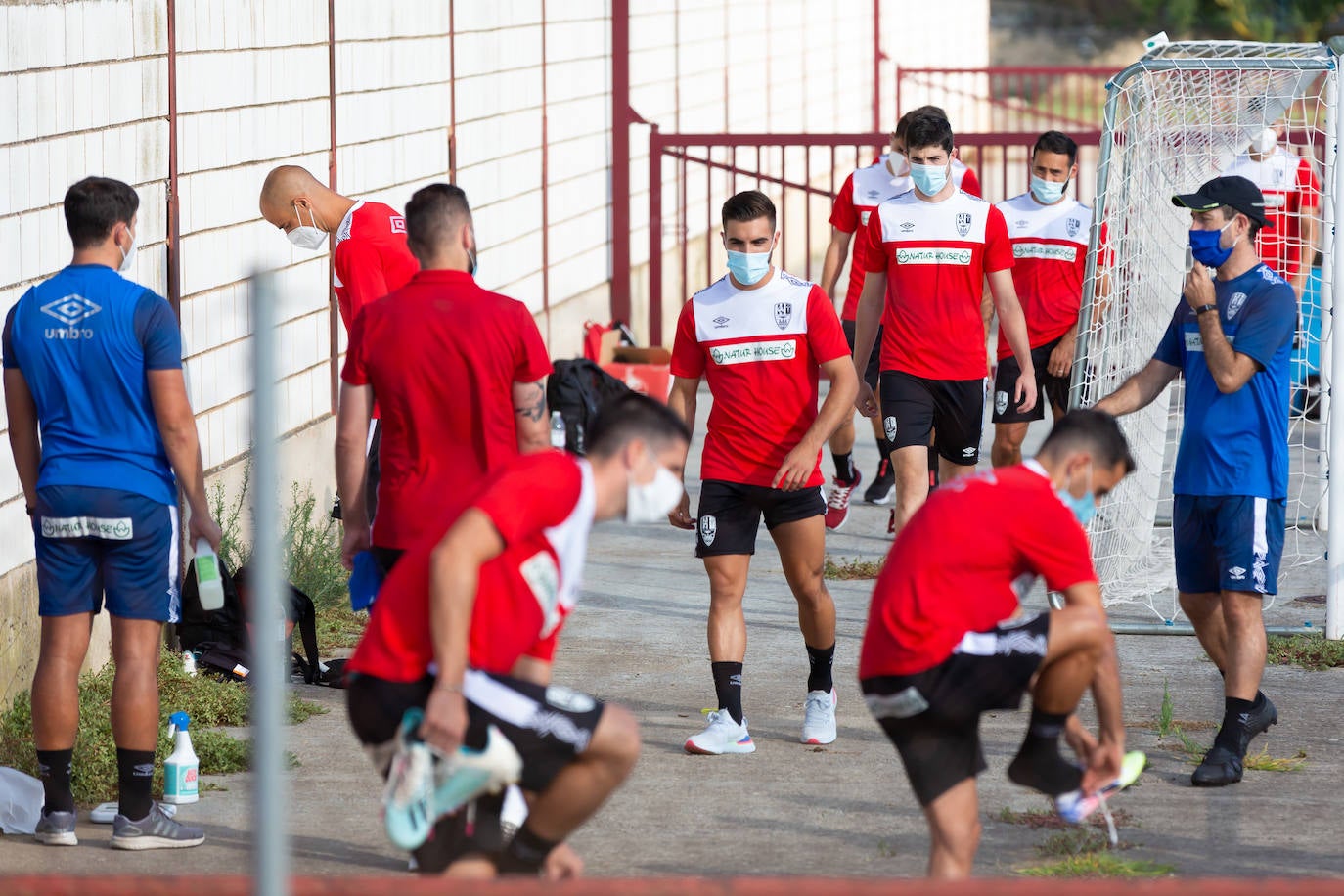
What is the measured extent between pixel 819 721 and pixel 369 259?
2364mm

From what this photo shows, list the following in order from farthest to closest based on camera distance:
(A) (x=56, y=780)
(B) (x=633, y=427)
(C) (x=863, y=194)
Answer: (C) (x=863, y=194) → (A) (x=56, y=780) → (B) (x=633, y=427)

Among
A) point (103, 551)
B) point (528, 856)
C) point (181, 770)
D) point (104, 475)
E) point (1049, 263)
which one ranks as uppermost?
point (1049, 263)

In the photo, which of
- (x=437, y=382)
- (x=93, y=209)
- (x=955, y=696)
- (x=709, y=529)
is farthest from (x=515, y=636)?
(x=709, y=529)

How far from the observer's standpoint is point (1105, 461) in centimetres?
466

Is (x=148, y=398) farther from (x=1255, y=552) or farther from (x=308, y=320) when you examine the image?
(x=308, y=320)

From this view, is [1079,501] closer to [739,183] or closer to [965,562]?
[965,562]

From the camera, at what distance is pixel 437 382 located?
5.38 meters

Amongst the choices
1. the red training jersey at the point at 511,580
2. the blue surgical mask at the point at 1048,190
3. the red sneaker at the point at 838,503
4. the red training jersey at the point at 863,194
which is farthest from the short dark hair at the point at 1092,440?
the red sneaker at the point at 838,503

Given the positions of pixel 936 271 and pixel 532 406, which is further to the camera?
pixel 936 271

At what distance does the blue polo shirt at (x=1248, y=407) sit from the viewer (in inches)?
244

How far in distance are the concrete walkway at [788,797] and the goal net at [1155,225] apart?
77cm

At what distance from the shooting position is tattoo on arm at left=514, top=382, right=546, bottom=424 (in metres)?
5.48

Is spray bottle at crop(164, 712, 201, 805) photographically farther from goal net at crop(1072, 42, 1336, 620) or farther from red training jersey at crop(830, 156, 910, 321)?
red training jersey at crop(830, 156, 910, 321)

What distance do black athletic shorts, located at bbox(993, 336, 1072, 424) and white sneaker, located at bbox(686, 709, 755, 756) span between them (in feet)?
9.32
